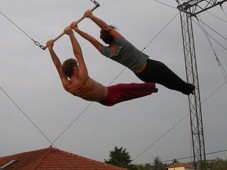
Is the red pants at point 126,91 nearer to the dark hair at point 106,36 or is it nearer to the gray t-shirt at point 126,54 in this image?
the gray t-shirt at point 126,54

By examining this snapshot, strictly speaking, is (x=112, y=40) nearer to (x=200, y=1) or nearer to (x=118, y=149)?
(x=200, y=1)

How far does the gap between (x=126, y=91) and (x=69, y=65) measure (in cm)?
95

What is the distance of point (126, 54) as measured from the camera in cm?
581

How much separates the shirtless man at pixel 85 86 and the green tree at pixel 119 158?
32.8 meters

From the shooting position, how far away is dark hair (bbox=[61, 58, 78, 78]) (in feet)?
19.0

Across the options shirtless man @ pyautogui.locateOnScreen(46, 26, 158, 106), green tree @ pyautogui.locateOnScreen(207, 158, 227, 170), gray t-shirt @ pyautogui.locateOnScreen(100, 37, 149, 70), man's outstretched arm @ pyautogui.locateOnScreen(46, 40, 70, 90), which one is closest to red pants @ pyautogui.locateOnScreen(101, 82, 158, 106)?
shirtless man @ pyautogui.locateOnScreen(46, 26, 158, 106)

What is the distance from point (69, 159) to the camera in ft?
64.4

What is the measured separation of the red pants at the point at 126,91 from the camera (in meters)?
6.20

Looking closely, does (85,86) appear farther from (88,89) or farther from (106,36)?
(106,36)

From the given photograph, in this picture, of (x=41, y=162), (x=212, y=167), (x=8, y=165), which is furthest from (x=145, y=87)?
(x=212, y=167)

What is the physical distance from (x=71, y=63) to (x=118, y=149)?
34.7m

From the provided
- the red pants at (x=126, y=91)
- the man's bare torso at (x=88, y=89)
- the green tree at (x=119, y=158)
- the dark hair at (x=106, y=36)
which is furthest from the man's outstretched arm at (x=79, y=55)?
the green tree at (x=119, y=158)

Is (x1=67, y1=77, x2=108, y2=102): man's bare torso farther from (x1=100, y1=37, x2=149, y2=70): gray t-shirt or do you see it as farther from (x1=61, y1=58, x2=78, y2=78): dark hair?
(x1=100, y1=37, x2=149, y2=70): gray t-shirt

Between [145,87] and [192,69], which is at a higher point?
[192,69]
